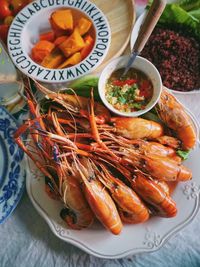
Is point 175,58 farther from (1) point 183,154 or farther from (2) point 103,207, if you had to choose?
(2) point 103,207

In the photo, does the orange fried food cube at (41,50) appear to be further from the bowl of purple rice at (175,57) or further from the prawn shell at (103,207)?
the prawn shell at (103,207)

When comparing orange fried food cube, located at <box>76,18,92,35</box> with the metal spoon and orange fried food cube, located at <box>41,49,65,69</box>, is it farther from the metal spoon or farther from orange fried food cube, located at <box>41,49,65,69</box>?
the metal spoon

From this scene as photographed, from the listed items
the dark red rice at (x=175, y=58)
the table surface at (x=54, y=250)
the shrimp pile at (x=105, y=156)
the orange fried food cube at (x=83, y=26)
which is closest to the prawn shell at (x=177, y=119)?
the shrimp pile at (x=105, y=156)

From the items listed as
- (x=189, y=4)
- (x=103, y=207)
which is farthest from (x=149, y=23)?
(x=103, y=207)

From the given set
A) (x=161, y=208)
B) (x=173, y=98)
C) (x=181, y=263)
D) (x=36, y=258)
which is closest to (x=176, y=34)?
(x=173, y=98)

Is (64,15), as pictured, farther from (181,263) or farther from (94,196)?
(181,263)

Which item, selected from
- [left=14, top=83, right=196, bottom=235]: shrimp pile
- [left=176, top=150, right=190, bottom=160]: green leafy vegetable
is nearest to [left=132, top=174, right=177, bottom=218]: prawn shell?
[left=14, top=83, right=196, bottom=235]: shrimp pile

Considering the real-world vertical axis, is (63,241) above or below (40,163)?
below
